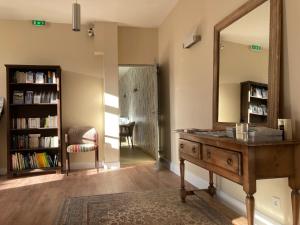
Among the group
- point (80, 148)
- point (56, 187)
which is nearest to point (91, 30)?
point (80, 148)

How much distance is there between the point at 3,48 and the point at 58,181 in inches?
107

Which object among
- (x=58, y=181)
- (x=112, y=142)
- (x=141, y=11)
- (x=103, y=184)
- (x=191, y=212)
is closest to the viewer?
(x=191, y=212)

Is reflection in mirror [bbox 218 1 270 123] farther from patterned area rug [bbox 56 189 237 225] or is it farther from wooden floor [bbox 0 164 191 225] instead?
wooden floor [bbox 0 164 191 225]

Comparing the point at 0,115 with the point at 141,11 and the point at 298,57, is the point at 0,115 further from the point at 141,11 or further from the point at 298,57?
the point at 298,57

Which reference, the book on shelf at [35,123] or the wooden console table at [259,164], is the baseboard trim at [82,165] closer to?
the book on shelf at [35,123]

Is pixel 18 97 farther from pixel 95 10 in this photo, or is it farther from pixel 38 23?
pixel 95 10

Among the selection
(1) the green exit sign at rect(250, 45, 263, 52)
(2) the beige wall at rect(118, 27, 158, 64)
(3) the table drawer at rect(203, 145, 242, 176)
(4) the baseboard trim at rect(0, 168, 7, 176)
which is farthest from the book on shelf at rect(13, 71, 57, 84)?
(1) the green exit sign at rect(250, 45, 263, 52)

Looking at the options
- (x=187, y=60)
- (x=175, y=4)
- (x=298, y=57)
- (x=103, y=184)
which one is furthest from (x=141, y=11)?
(x=298, y=57)

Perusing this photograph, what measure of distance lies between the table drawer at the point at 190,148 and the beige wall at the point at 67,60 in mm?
2692

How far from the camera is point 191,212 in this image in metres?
2.73

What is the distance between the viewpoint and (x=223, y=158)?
206cm

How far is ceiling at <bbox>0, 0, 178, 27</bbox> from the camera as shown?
421cm

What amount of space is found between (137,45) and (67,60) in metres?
1.45

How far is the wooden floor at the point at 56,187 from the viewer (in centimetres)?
278
